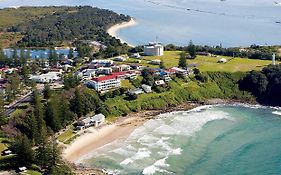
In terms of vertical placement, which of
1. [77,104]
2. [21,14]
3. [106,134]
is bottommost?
[106,134]

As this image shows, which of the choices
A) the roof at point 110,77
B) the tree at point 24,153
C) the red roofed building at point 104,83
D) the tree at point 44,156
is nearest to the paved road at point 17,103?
the red roofed building at point 104,83

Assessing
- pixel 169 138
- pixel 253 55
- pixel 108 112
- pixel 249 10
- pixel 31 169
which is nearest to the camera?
pixel 31 169

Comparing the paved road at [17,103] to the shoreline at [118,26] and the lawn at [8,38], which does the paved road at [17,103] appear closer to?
the lawn at [8,38]

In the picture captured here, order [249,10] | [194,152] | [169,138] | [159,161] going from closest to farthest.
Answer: [159,161]
[194,152]
[169,138]
[249,10]

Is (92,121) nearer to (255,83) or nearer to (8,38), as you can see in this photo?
(255,83)

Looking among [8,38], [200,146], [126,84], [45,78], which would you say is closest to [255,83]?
[126,84]

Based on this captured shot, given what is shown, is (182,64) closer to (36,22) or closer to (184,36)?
(184,36)

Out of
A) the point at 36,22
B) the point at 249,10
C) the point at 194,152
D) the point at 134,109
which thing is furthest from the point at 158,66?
the point at 249,10
